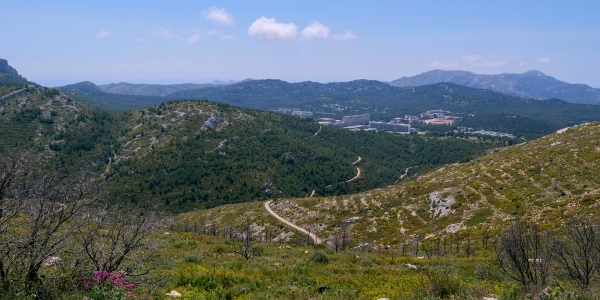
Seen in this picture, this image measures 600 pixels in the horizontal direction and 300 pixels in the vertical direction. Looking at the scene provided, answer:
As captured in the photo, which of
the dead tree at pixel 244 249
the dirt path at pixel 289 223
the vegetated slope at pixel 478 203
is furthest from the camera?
the dirt path at pixel 289 223

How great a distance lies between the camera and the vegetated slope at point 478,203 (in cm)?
3469

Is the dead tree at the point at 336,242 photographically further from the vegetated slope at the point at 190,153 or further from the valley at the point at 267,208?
the vegetated slope at the point at 190,153

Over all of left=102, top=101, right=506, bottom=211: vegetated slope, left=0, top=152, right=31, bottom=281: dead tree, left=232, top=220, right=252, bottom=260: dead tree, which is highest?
left=0, top=152, right=31, bottom=281: dead tree

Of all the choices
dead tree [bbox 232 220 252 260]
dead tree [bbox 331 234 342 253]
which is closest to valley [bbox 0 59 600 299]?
dead tree [bbox 232 220 252 260]

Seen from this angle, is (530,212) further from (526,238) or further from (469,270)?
(526,238)

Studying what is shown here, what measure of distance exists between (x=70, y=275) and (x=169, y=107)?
556ft

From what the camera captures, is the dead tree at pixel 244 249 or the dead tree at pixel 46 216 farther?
the dead tree at pixel 244 249

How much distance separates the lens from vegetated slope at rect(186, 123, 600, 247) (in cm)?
3469

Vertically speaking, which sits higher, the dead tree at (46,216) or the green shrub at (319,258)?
the dead tree at (46,216)

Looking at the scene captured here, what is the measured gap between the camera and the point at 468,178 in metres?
52.9

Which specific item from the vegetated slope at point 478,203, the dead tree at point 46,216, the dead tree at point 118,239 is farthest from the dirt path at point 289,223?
the dead tree at point 46,216

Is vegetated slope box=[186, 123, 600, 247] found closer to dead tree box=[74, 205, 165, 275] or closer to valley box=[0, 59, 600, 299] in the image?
valley box=[0, 59, 600, 299]

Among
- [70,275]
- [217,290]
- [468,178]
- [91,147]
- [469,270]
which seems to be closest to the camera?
[70,275]

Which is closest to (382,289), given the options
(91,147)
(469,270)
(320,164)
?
(469,270)
